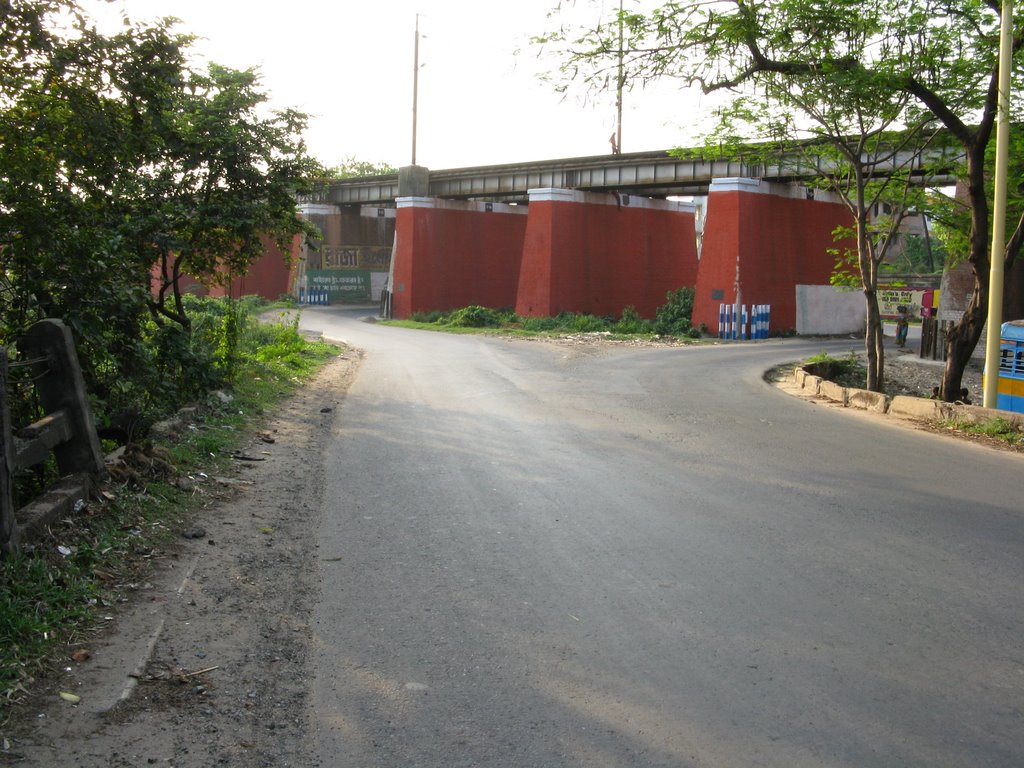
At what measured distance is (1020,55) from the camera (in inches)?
543

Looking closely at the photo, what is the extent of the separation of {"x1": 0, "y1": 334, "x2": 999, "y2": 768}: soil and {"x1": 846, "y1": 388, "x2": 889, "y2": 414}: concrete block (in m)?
A: 9.98

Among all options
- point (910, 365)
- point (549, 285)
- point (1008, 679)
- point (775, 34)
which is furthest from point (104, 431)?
point (549, 285)

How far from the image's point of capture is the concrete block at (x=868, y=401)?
14523 millimetres

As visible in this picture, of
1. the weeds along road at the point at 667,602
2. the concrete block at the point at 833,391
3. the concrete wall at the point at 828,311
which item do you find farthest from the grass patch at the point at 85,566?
the concrete wall at the point at 828,311

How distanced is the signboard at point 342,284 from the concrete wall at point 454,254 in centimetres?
1018

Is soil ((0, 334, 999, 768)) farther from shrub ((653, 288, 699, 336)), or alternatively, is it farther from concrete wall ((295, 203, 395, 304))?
concrete wall ((295, 203, 395, 304))

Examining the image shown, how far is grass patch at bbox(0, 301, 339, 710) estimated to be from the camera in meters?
4.55

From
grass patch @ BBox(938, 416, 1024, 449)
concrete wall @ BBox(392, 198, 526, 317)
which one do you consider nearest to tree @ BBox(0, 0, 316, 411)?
grass patch @ BBox(938, 416, 1024, 449)

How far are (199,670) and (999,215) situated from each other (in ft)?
39.8

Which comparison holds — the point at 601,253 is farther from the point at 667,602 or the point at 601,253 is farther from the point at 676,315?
the point at 667,602

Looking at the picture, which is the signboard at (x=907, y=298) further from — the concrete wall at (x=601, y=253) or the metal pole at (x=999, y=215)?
the metal pole at (x=999, y=215)

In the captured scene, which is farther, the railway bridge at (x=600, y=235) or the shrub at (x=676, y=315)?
the shrub at (x=676, y=315)

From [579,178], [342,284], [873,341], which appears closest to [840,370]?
[873,341]

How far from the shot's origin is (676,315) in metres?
36.8
